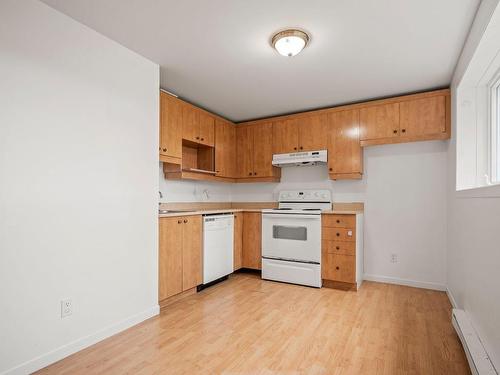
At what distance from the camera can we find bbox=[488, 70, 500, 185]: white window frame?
2348 mm

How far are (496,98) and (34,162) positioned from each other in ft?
11.5

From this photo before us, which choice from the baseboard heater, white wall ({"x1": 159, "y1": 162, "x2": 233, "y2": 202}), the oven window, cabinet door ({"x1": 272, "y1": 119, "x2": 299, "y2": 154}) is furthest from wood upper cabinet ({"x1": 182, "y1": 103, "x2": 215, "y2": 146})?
the baseboard heater

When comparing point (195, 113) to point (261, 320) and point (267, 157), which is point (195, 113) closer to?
point (267, 157)

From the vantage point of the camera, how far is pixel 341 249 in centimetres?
346

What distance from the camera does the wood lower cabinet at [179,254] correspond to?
2.87 m

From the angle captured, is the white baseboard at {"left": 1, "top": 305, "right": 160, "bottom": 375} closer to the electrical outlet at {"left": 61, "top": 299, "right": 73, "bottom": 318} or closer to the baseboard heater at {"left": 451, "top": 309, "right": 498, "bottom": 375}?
the electrical outlet at {"left": 61, "top": 299, "right": 73, "bottom": 318}

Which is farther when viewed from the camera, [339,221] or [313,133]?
[313,133]

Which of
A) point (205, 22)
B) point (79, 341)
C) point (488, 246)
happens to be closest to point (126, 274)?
point (79, 341)

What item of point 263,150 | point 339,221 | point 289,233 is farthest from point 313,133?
point 289,233

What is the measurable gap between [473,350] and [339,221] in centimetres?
189

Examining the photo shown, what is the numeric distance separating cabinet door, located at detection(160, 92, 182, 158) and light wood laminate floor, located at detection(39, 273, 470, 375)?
1663 mm

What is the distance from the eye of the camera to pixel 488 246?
1.72m

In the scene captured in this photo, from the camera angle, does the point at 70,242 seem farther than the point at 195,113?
No

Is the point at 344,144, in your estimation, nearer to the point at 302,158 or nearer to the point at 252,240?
the point at 302,158
